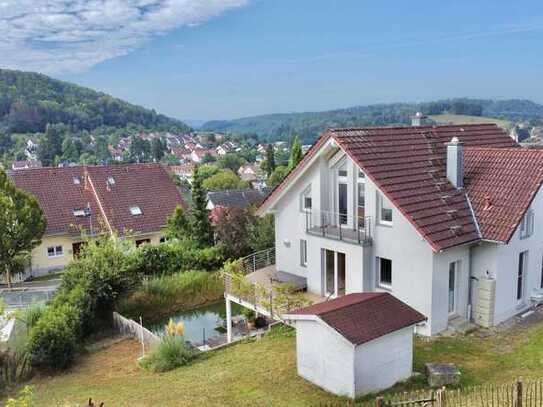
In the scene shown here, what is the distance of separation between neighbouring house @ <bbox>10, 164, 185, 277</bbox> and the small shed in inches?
921

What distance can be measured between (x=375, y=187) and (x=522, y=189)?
4857 mm

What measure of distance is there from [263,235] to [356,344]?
17872 millimetres

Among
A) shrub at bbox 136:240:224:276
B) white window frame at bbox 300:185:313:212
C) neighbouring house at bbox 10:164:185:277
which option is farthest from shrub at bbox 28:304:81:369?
neighbouring house at bbox 10:164:185:277

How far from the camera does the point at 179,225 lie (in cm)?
3309

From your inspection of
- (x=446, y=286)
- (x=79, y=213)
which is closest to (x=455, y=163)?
(x=446, y=286)

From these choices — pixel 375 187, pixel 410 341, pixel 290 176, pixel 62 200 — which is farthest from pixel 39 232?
pixel 410 341

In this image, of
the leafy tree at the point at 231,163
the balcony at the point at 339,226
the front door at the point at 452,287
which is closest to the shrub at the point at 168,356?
the balcony at the point at 339,226

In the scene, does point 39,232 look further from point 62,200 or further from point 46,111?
point 46,111

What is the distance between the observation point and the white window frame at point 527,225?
17.1m

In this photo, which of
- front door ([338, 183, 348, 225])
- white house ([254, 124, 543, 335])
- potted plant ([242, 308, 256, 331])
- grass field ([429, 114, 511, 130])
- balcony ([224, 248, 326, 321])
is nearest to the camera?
white house ([254, 124, 543, 335])

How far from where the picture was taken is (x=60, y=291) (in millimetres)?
22344

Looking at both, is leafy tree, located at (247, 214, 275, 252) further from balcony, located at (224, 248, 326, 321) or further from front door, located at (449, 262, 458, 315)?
front door, located at (449, 262, 458, 315)

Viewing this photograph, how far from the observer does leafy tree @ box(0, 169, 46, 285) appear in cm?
2720

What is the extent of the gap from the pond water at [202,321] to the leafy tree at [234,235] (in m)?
3.99
